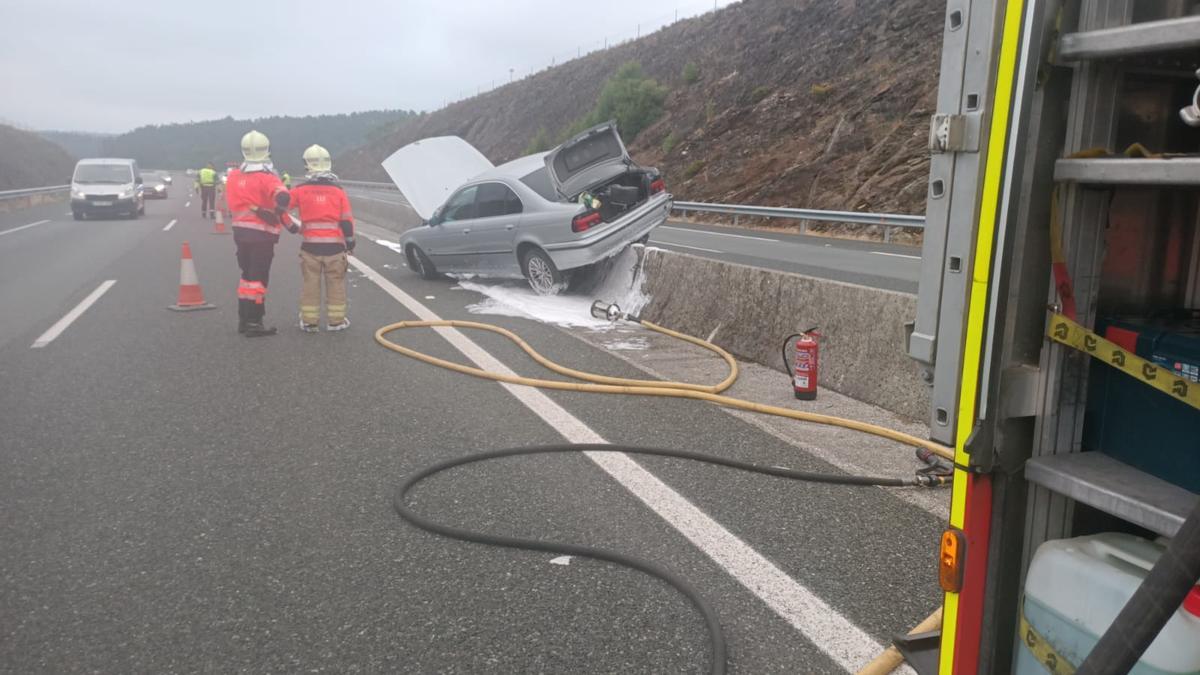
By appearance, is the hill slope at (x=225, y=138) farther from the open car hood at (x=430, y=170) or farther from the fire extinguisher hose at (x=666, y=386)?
→ the fire extinguisher hose at (x=666, y=386)

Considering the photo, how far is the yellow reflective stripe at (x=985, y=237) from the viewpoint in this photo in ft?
5.83

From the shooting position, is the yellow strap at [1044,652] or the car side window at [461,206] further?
the car side window at [461,206]

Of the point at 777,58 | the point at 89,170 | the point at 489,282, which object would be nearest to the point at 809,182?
the point at 777,58

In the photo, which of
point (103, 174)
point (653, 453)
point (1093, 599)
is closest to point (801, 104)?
point (103, 174)

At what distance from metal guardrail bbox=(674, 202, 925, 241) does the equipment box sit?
14818 mm

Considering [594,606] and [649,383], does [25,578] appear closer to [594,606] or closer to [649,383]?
[594,606]

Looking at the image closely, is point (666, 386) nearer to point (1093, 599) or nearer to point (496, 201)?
point (1093, 599)

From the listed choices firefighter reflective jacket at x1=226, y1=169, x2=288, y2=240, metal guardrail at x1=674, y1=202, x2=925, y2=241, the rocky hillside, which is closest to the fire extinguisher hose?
firefighter reflective jacket at x1=226, y1=169, x2=288, y2=240

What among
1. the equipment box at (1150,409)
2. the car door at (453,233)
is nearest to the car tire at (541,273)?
the car door at (453,233)

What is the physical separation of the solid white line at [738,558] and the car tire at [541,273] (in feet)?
17.0

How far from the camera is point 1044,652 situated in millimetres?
1879

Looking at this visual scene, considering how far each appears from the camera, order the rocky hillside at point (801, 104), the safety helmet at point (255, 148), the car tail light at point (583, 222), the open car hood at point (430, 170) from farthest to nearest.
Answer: the rocky hillside at point (801, 104), the open car hood at point (430, 170), the car tail light at point (583, 222), the safety helmet at point (255, 148)

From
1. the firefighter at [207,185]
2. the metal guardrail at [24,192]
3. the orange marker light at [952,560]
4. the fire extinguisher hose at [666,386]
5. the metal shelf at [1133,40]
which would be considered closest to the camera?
the metal shelf at [1133,40]

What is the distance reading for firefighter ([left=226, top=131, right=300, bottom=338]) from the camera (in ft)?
28.0
